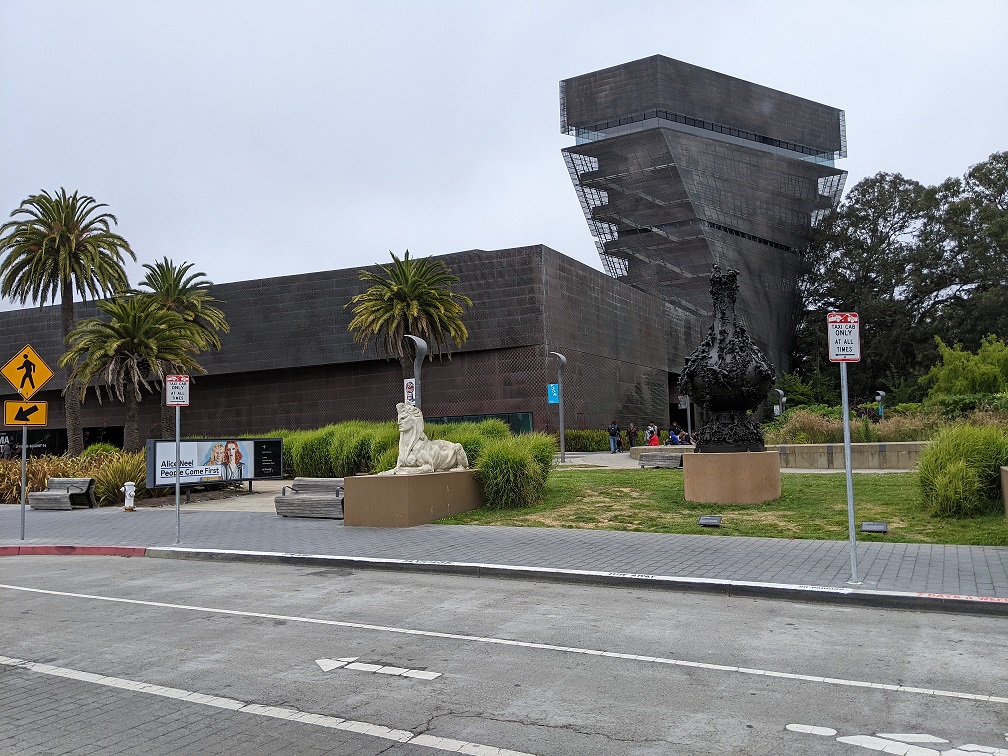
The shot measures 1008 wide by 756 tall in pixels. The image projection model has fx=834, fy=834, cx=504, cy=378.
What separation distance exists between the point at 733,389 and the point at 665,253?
5748cm

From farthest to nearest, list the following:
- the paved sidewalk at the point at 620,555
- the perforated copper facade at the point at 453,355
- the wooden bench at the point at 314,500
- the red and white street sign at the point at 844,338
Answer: the perforated copper facade at the point at 453,355 → the wooden bench at the point at 314,500 → the red and white street sign at the point at 844,338 → the paved sidewalk at the point at 620,555

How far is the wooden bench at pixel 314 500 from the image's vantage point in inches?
666

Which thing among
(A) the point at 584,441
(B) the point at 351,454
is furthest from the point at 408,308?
(B) the point at 351,454

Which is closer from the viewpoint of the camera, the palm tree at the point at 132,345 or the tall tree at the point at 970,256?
the palm tree at the point at 132,345

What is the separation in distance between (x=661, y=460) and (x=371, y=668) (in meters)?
17.4

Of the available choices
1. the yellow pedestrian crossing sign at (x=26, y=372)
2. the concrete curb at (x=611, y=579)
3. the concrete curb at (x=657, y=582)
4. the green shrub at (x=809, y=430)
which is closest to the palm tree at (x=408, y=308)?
the green shrub at (x=809, y=430)

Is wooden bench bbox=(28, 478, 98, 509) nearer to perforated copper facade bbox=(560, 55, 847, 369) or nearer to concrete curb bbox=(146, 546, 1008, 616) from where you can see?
concrete curb bbox=(146, 546, 1008, 616)

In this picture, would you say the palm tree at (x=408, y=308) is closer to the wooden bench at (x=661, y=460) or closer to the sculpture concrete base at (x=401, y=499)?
the wooden bench at (x=661, y=460)

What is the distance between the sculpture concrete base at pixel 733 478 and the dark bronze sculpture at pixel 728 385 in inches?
12.6

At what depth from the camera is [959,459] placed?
13367mm

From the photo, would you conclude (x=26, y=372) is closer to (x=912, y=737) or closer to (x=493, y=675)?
(x=493, y=675)

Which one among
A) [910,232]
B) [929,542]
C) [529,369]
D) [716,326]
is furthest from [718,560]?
[910,232]

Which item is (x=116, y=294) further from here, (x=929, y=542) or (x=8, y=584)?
(x=929, y=542)

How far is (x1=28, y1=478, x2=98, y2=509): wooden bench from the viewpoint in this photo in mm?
21547
